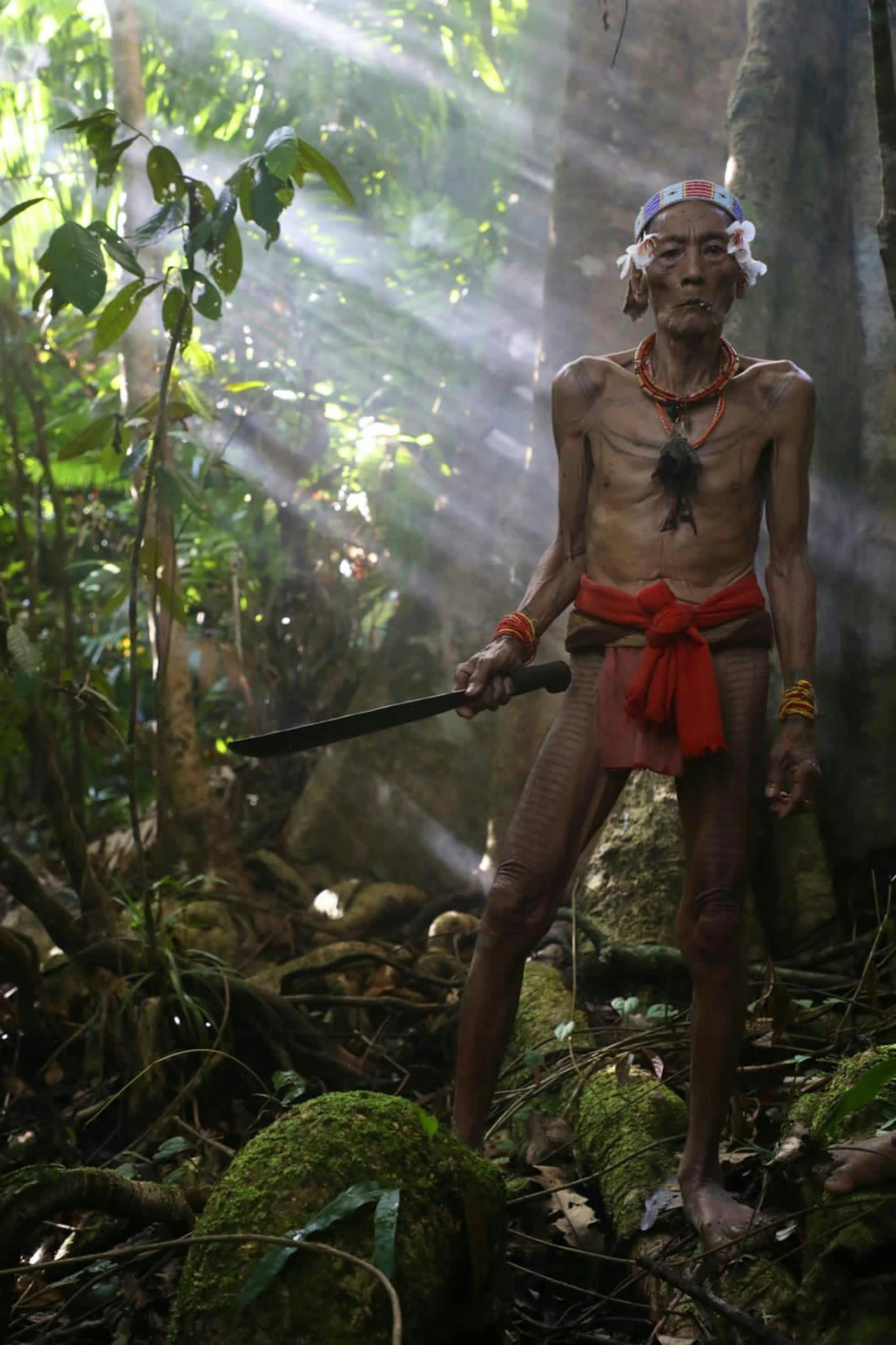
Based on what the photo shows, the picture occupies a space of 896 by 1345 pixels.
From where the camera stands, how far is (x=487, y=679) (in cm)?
280

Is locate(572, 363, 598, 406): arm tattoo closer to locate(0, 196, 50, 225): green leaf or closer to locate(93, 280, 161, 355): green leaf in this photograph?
locate(93, 280, 161, 355): green leaf

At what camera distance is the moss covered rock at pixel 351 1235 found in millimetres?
1815

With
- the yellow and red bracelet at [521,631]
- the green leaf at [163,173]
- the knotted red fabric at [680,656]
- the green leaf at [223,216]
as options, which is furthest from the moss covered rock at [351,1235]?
the green leaf at [163,173]

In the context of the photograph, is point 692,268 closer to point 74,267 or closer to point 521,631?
point 521,631

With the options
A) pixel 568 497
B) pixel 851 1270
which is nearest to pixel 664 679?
pixel 568 497

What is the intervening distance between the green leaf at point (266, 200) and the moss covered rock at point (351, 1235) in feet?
7.53

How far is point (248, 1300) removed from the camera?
1.80 meters

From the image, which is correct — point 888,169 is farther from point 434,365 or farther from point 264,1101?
point 434,365

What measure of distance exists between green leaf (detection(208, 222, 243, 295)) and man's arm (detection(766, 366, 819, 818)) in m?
1.64

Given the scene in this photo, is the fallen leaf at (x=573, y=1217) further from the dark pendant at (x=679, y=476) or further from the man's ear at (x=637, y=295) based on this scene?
the man's ear at (x=637, y=295)

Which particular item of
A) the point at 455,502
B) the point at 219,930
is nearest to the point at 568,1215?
the point at 219,930

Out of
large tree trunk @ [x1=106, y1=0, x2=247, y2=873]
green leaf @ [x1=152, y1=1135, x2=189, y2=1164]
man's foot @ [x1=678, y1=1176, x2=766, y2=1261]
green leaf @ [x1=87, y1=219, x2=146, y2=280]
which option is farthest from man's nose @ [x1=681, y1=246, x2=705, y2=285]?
large tree trunk @ [x1=106, y1=0, x2=247, y2=873]

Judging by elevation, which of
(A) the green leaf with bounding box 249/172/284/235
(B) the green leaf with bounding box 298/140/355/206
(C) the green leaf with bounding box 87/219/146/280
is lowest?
(C) the green leaf with bounding box 87/219/146/280

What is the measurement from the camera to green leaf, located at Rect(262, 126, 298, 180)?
3.13 meters
